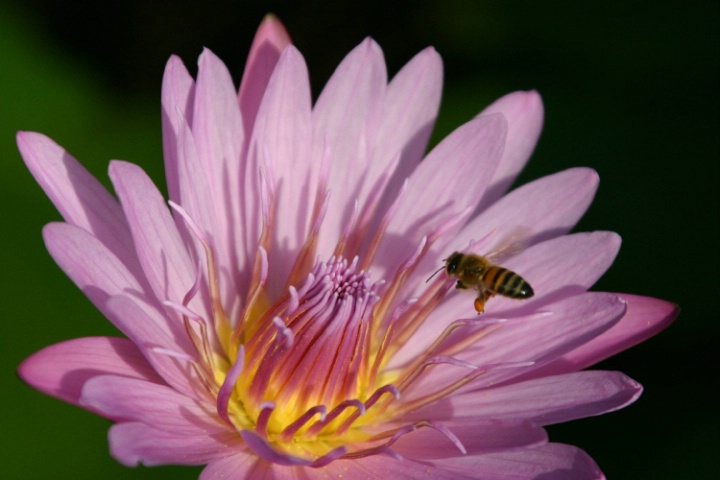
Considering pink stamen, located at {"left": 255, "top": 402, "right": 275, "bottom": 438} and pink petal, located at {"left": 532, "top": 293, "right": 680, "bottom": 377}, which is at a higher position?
pink petal, located at {"left": 532, "top": 293, "right": 680, "bottom": 377}

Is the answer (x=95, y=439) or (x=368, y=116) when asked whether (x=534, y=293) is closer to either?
(x=368, y=116)

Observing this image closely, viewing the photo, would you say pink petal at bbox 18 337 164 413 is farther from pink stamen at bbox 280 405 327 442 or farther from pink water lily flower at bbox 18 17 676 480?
pink stamen at bbox 280 405 327 442

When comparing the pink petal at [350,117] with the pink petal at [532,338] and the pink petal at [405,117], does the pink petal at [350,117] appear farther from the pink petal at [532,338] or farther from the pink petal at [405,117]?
the pink petal at [532,338]

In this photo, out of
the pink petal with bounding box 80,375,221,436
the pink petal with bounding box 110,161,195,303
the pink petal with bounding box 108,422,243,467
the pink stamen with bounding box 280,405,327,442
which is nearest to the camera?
the pink petal with bounding box 108,422,243,467

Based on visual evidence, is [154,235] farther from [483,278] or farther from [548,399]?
[548,399]

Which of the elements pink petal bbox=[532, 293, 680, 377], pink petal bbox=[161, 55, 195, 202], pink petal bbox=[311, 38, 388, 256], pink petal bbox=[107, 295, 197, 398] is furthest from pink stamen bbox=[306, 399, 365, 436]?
pink petal bbox=[161, 55, 195, 202]

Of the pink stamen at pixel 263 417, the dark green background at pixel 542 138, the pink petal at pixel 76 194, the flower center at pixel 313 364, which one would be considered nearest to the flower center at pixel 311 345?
the flower center at pixel 313 364
